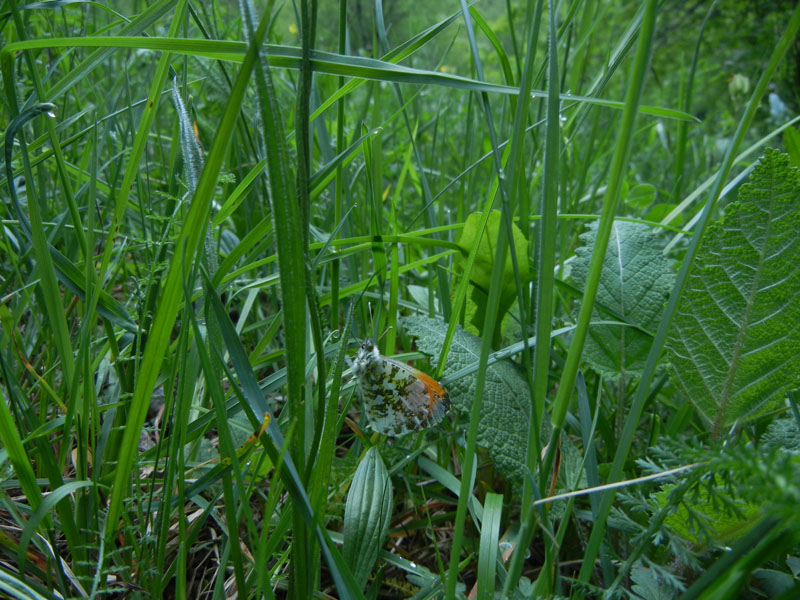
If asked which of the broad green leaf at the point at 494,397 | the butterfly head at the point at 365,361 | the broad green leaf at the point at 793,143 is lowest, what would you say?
the broad green leaf at the point at 494,397

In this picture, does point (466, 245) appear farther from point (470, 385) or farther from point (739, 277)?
point (739, 277)

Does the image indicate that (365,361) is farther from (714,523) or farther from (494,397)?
(714,523)

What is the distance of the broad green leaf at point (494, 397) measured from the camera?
0.75 m

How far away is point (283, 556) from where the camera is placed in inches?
24.4

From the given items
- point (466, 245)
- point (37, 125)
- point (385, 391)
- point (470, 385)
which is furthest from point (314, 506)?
point (37, 125)

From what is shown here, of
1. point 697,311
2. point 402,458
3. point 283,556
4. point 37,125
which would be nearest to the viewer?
point 283,556

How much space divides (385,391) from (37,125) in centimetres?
87

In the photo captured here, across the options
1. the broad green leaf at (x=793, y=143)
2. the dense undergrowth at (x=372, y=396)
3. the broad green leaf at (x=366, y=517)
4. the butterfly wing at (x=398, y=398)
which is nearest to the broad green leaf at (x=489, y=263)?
the dense undergrowth at (x=372, y=396)

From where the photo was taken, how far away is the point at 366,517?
2.04 ft

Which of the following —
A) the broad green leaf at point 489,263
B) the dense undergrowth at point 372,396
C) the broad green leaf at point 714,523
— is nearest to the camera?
the dense undergrowth at point 372,396

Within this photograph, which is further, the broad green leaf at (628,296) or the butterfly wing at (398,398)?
the broad green leaf at (628,296)

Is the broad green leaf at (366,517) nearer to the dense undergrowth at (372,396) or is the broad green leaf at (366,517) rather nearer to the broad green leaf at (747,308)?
the dense undergrowth at (372,396)

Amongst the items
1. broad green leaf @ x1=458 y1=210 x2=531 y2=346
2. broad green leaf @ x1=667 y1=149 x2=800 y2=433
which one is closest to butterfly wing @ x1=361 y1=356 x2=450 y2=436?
broad green leaf @ x1=458 y1=210 x2=531 y2=346

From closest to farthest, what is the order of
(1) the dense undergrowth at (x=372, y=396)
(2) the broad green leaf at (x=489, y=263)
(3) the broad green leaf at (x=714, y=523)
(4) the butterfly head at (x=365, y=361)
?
1. (1) the dense undergrowth at (x=372, y=396)
2. (3) the broad green leaf at (x=714, y=523)
3. (4) the butterfly head at (x=365, y=361)
4. (2) the broad green leaf at (x=489, y=263)
